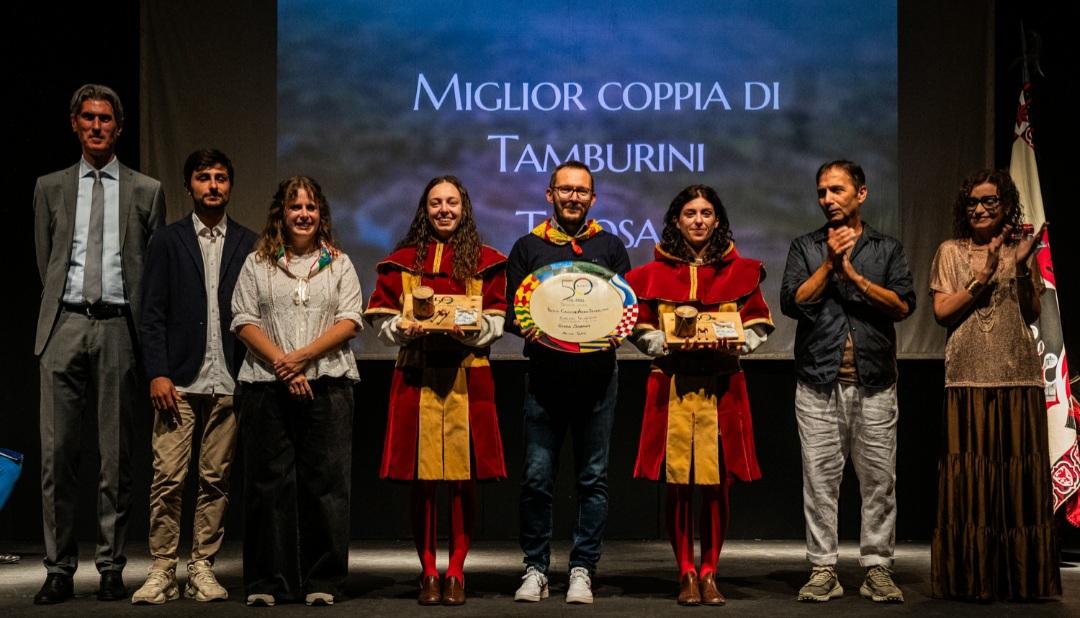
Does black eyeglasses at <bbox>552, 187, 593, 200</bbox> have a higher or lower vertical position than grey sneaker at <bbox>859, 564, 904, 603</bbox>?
higher

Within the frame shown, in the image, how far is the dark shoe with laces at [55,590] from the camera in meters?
4.10

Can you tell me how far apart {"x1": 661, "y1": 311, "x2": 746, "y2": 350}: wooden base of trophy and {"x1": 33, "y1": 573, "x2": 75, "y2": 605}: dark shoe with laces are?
2355 millimetres

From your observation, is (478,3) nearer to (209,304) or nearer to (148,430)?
(209,304)

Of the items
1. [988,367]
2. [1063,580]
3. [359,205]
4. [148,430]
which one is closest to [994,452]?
[988,367]

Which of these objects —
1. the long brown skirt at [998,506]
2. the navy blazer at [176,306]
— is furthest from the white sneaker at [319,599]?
the long brown skirt at [998,506]

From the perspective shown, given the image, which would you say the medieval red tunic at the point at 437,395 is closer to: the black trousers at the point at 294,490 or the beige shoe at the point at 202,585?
the black trousers at the point at 294,490

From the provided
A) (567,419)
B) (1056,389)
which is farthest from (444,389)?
(1056,389)

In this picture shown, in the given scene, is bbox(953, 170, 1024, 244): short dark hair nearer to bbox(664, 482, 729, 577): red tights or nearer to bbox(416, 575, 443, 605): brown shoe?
bbox(664, 482, 729, 577): red tights

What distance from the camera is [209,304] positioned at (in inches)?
166

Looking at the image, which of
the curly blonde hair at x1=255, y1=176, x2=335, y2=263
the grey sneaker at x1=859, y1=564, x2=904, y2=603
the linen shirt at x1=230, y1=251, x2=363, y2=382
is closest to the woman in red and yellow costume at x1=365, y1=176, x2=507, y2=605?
the linen shirt at x1=230, y1=251, x2=363, y2=382

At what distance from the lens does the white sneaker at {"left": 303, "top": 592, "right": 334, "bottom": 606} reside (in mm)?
3947

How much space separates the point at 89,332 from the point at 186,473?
63cm

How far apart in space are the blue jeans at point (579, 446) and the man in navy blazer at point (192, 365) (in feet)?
3.70

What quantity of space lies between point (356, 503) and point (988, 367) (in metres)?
3.31
